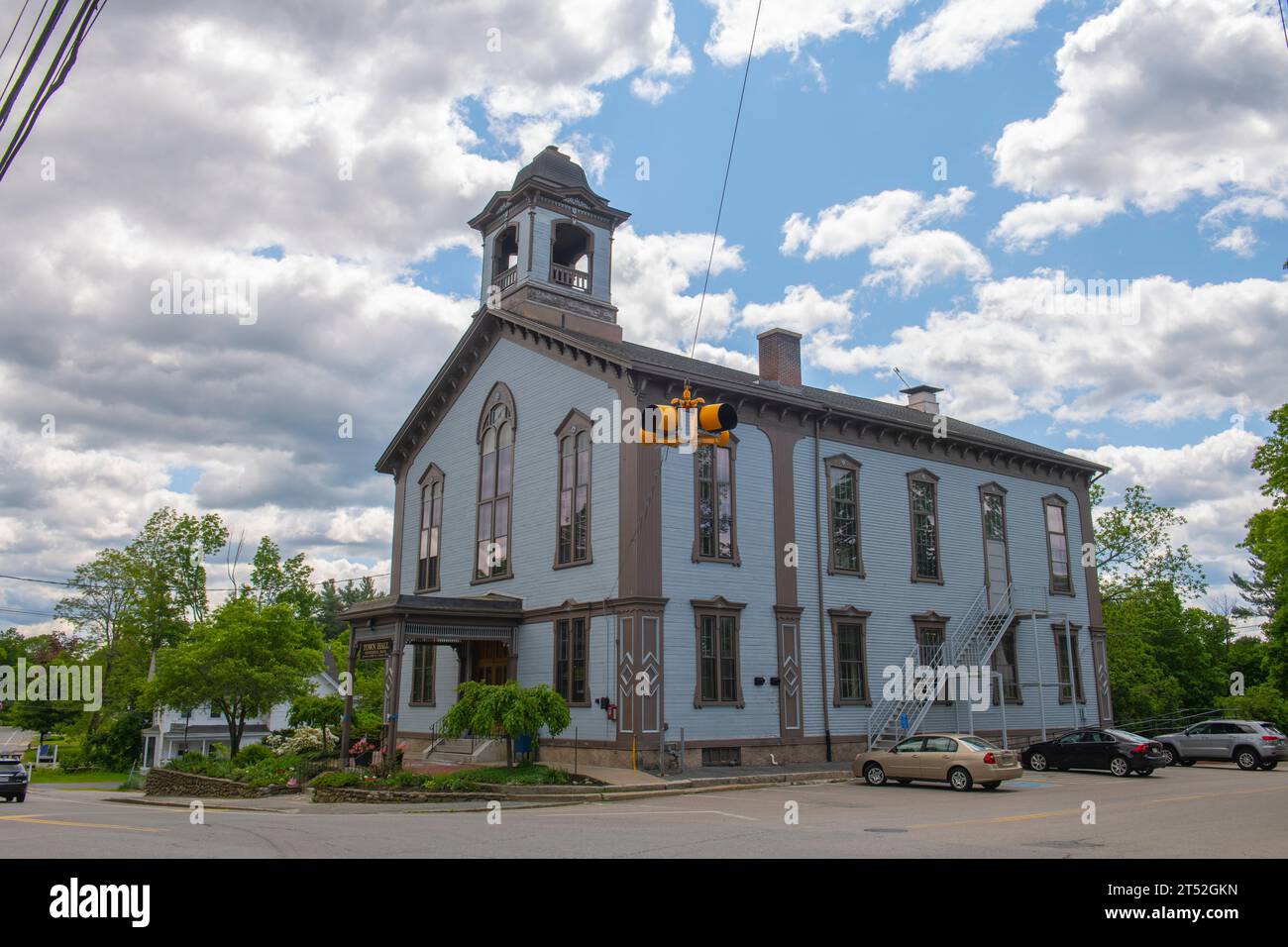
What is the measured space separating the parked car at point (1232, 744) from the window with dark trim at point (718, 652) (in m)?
13.4

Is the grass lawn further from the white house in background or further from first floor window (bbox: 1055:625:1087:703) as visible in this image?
first floor window (bbox: 1055:625:1087:703)

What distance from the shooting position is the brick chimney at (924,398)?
39.8 m

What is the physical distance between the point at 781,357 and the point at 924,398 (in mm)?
10943

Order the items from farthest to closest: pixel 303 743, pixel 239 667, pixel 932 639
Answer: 1. pixel 239 667
2. pixel 303 743
3. pixel 932 639

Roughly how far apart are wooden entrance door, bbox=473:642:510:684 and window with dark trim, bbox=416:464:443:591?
401 cm

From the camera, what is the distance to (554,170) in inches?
1278

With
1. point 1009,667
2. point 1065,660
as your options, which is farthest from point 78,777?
point 1065,660

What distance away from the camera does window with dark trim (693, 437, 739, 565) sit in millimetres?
25781

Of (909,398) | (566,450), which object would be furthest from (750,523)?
(909,398)

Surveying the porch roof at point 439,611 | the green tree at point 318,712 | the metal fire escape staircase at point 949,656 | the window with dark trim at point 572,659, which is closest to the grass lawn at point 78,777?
the green tree at point 318,712

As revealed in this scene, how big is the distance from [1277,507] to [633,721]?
2690 cm

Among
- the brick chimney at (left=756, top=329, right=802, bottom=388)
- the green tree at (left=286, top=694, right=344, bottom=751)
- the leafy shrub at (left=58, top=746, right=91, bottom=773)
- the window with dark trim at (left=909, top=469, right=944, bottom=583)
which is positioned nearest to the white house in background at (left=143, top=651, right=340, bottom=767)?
the leafy shrub at (left=58, top=746, right=91, bottom=773)

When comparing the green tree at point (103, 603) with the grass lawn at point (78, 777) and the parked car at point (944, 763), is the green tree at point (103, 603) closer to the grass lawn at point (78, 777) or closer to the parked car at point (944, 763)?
the grass lawn at point (78, 777)

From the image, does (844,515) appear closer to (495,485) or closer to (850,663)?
(850,663)
